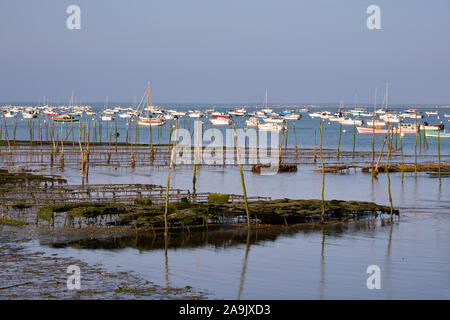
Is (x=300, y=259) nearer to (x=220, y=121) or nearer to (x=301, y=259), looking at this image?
(x=301, y=259)

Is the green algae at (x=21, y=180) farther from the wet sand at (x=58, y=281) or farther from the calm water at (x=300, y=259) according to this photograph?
the wet sand at (x=58, y=281)

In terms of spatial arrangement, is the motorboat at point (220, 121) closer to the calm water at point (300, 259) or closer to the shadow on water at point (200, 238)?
the calm water at point (300, 259)

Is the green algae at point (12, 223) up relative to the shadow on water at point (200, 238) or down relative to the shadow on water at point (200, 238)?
up

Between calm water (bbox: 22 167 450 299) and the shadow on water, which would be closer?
calm water (bbox: 22 167 450 299)

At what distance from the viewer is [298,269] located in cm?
1448

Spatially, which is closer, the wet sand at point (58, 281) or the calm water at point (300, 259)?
the wet sand at point (58, 281)

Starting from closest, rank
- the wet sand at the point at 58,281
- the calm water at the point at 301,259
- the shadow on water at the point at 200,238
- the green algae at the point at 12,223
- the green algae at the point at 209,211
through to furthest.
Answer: the wet sand at the point at 58,281 → the calm water at the point at 301,259 → the shadow on water at the point at 200,238 → the green algae at the point at 12,223 → the green algae at the point at 209,211

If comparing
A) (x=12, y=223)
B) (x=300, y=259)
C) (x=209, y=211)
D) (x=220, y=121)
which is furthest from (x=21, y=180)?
(x=220, y=121)

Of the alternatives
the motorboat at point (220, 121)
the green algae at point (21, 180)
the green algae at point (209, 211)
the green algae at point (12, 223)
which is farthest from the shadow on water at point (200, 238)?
the motorboat at point (220, 121)

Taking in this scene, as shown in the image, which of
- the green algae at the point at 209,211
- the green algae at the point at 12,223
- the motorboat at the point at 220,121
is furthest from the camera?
the motorboat at the point at 220,121

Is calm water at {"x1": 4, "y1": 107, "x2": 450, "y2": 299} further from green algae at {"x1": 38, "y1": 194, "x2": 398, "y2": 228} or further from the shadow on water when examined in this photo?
green algae at {"x1": 38, "y1": 194, "x2": 398, "y2": 228}

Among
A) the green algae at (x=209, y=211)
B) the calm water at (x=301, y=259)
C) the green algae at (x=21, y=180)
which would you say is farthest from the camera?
the green algae at (x=21, y=180)

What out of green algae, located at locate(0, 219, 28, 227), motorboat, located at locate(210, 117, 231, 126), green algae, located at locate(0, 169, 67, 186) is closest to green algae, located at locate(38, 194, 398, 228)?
green algae, located at locate(0, 219, 28, 227)

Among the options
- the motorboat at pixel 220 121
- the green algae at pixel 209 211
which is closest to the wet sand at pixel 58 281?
the green algae at pixel 209 211
